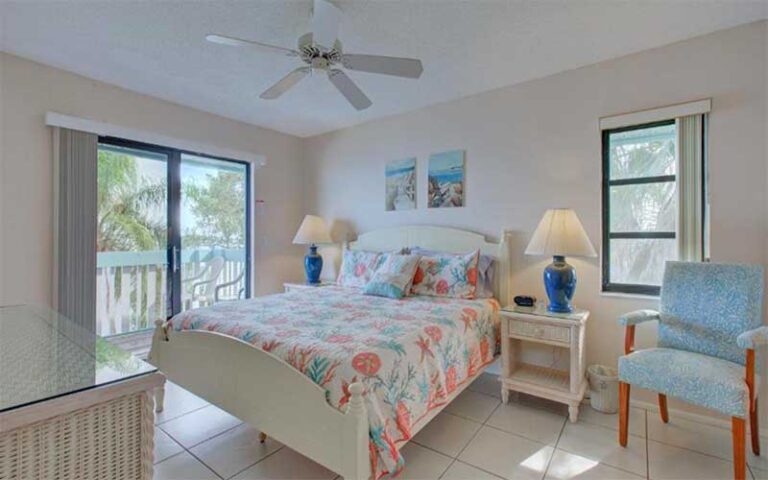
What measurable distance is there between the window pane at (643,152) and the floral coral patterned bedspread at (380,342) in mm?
1432

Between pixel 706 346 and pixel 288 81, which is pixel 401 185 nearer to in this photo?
pixel 288 81

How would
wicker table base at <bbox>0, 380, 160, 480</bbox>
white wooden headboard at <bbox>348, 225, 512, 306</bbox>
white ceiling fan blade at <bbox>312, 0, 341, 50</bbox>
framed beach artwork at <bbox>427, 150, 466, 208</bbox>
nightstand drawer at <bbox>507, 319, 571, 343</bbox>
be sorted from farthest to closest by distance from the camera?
1. framed beach artwork at <bbox>427, 150, 466, 208</bbox>
2. white wooden headboard at <bbox>348, 225, 512, 306</bbox>
3. nightstand drawer at <bbox>507, 319, 571, 343</bbox>
4. white ceiling fan blade at <bbox>312, 0, 341, 50</bbox>
5. wicker table base at <bbox>0, 380, 160, 480</bbox>

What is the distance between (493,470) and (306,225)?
9.95 ft

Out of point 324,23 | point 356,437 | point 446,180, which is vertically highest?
point 324,23

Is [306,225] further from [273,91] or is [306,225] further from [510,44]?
[510,44]

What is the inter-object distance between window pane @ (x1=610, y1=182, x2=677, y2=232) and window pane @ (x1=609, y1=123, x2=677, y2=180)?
0.10 metres

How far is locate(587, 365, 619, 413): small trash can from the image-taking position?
2475 mm

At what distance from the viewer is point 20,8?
209 cm

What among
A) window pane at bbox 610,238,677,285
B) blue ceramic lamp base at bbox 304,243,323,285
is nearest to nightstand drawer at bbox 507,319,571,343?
window pane at bbox 610,238,677,285

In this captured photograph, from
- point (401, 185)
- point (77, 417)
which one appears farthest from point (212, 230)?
point (77, 417)

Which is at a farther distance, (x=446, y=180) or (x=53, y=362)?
(x=446, y=180)

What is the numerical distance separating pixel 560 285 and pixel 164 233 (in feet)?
11.8

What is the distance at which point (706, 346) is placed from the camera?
2.12 m

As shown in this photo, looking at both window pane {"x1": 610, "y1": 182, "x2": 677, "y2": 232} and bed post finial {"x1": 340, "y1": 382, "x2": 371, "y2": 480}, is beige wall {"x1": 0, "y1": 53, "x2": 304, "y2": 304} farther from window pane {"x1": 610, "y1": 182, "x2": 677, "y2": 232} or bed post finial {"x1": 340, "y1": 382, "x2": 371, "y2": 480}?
window pane {"x1": 610, "y1": 182, "x2": 677, "y2": 232}
